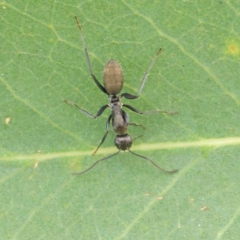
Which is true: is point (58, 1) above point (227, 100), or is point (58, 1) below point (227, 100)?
above

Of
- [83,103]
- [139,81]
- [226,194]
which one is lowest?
[226,194]

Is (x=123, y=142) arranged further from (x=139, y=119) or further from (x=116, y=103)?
(x=116, y=103)

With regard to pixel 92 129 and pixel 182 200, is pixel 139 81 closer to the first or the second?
pixel 92 129

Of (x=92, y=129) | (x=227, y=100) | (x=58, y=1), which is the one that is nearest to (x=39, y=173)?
(x=92, y=129)

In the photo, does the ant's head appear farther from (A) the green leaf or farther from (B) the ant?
(A) the green leaf

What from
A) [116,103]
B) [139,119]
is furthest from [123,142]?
[116,103]

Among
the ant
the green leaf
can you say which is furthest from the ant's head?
the green leaf
